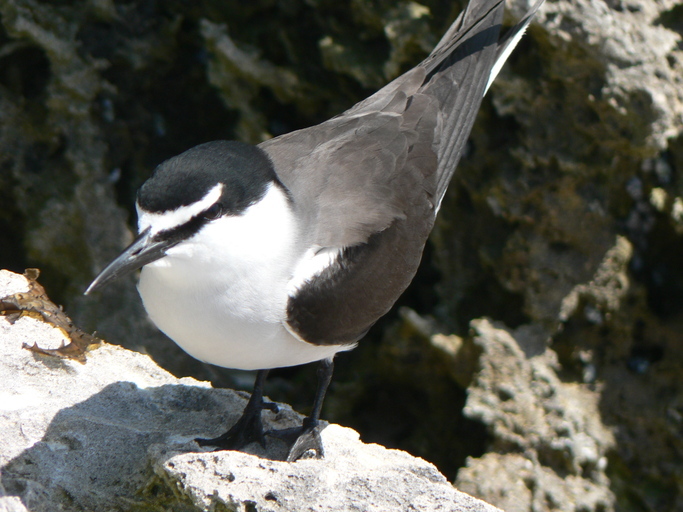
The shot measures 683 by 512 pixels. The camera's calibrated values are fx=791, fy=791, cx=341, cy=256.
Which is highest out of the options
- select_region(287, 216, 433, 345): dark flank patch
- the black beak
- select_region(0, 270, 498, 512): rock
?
the black beak

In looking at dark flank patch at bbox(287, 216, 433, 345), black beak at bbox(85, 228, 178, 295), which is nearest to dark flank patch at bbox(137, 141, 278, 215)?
black beak at bbox(85, 228, 178, 295)

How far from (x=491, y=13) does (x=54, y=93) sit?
11.1ft

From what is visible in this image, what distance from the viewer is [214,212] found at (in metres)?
3.34

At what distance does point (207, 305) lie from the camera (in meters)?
3.46

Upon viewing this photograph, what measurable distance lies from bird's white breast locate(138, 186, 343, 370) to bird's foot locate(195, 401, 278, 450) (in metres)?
0.49

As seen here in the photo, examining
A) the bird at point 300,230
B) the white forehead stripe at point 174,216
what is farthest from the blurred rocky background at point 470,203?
the white forehead stripe at point 174,216

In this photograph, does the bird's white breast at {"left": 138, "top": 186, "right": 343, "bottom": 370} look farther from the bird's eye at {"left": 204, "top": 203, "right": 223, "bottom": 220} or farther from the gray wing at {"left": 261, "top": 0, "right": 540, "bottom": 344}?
the gray wing at {"left": 261, "top": 0, "right": 540, "bottom": 344}

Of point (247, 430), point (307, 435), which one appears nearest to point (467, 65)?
point (307, 435)

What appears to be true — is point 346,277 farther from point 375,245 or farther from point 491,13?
point 491,13

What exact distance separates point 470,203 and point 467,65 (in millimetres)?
1211

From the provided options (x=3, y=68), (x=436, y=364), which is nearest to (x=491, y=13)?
(x=436, y=364)

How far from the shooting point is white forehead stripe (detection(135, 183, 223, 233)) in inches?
128

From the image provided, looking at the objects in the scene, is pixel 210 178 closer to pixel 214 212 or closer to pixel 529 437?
pixel 214 212

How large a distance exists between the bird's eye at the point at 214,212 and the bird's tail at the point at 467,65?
2048 millimetres
